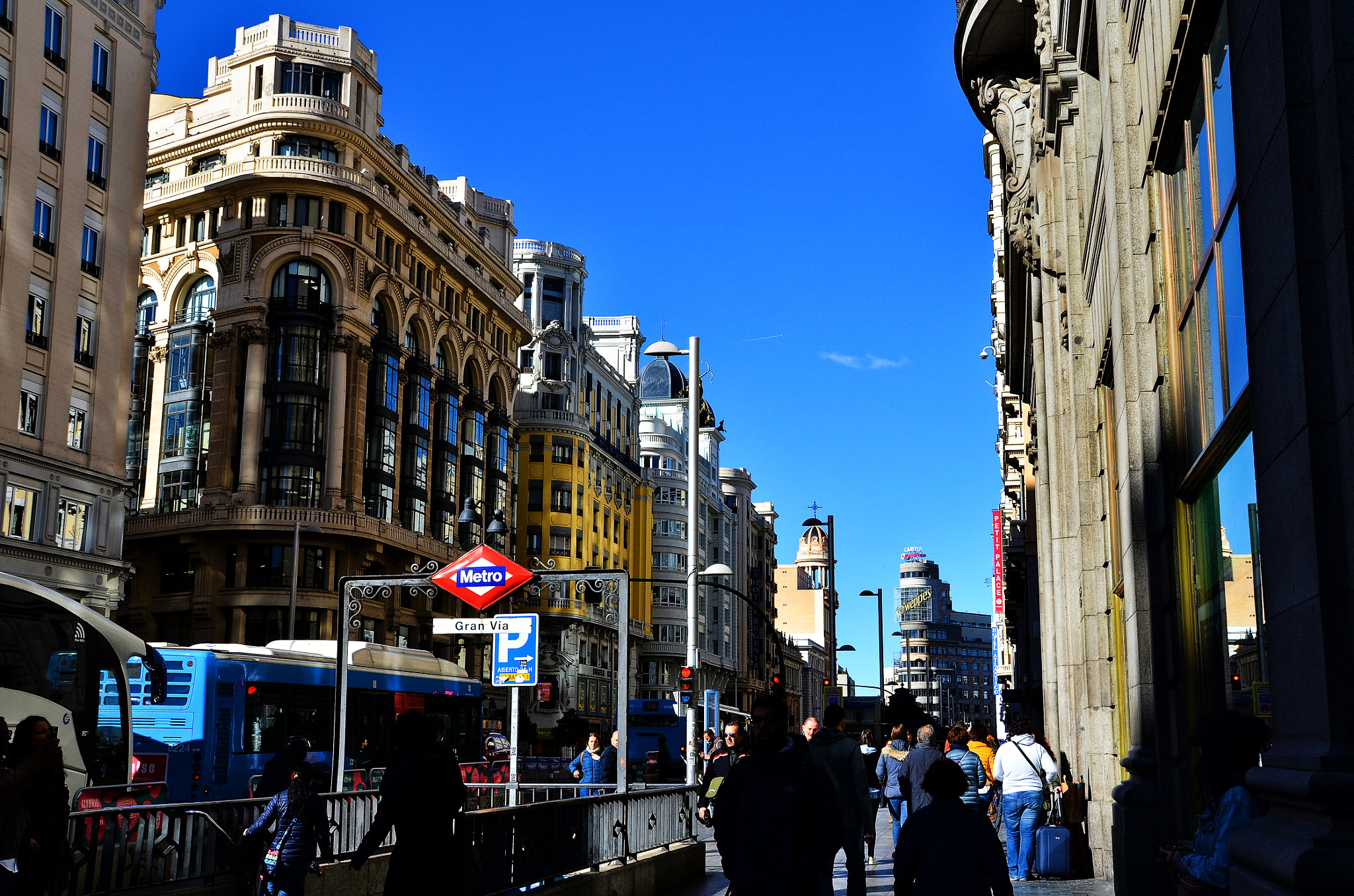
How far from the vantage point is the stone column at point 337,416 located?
63.1 m

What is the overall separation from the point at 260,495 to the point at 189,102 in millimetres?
22664

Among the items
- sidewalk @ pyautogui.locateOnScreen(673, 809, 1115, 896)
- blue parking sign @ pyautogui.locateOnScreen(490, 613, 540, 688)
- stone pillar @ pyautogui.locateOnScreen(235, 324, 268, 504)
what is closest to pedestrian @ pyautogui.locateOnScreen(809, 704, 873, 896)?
sidewalk @ pyautogui.locateOnScreen(673, 809, 1115, 896)

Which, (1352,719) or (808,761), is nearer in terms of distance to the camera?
(1352,719)

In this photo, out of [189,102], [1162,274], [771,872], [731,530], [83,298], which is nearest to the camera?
[771,872]

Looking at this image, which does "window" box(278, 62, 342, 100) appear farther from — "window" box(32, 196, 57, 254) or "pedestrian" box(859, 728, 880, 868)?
"pedestrian" box(859, 728, 880, 868)

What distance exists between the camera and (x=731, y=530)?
135000 mm


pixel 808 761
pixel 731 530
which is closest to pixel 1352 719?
pixel 808 761

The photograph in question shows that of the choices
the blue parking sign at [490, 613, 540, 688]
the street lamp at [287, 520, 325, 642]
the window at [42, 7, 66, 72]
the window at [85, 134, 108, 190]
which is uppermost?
the window at [42, 7, 66, 72]

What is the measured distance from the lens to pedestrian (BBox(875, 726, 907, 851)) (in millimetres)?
16125

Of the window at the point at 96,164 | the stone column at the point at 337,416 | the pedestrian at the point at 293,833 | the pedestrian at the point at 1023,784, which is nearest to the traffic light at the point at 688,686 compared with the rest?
the pedestrian at the point at 1023,784

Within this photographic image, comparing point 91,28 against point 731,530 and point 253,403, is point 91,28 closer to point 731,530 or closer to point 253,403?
point 253,403

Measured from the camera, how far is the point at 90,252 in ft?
153

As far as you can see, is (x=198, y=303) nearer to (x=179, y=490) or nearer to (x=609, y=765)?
(x=179, y=490)

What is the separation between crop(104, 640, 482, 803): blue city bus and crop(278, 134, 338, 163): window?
128ft
